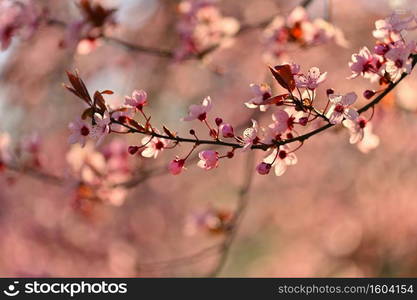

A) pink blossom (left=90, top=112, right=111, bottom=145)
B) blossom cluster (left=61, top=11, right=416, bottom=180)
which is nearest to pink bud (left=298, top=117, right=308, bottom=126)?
blossom cluster (left=61, top=11, right=416, bottom=180)

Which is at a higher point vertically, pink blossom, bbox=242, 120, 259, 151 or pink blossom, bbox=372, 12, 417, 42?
pink blossom, bbox=372, 12, 417, 42

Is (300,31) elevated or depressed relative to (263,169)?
elevated

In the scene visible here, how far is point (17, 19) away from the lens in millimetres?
2695

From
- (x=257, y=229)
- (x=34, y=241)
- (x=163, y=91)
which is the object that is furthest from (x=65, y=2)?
(x=257, y=229)

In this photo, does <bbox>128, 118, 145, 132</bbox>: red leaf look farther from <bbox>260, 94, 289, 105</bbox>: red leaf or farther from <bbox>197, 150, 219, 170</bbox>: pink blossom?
<bbox>260, 94, 289, 105</bbox>: red leaf

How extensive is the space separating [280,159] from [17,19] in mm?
1681

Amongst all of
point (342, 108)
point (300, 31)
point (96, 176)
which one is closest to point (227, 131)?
point (342, 108)

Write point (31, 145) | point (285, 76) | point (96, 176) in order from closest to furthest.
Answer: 1. point (285, 76)
2. point (31, 145)
3. point (96, 176)

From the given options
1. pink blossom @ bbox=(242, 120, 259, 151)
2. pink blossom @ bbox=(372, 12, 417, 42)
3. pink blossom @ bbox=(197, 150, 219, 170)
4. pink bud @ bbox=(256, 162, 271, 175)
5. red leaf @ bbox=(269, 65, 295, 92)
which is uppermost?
pink blossom @ bbox=(372, 12, 417, 42)

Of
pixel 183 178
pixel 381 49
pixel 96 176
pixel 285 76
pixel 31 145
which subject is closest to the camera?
pixel 285 76

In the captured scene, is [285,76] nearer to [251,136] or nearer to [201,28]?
[251,136]

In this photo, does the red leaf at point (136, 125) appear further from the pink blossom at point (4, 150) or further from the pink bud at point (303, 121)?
the pink blossom at point (4, 150)

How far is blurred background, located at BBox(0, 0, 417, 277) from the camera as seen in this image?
5047 millimetres

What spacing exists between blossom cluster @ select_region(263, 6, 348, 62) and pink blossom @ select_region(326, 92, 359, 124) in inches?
50.4
